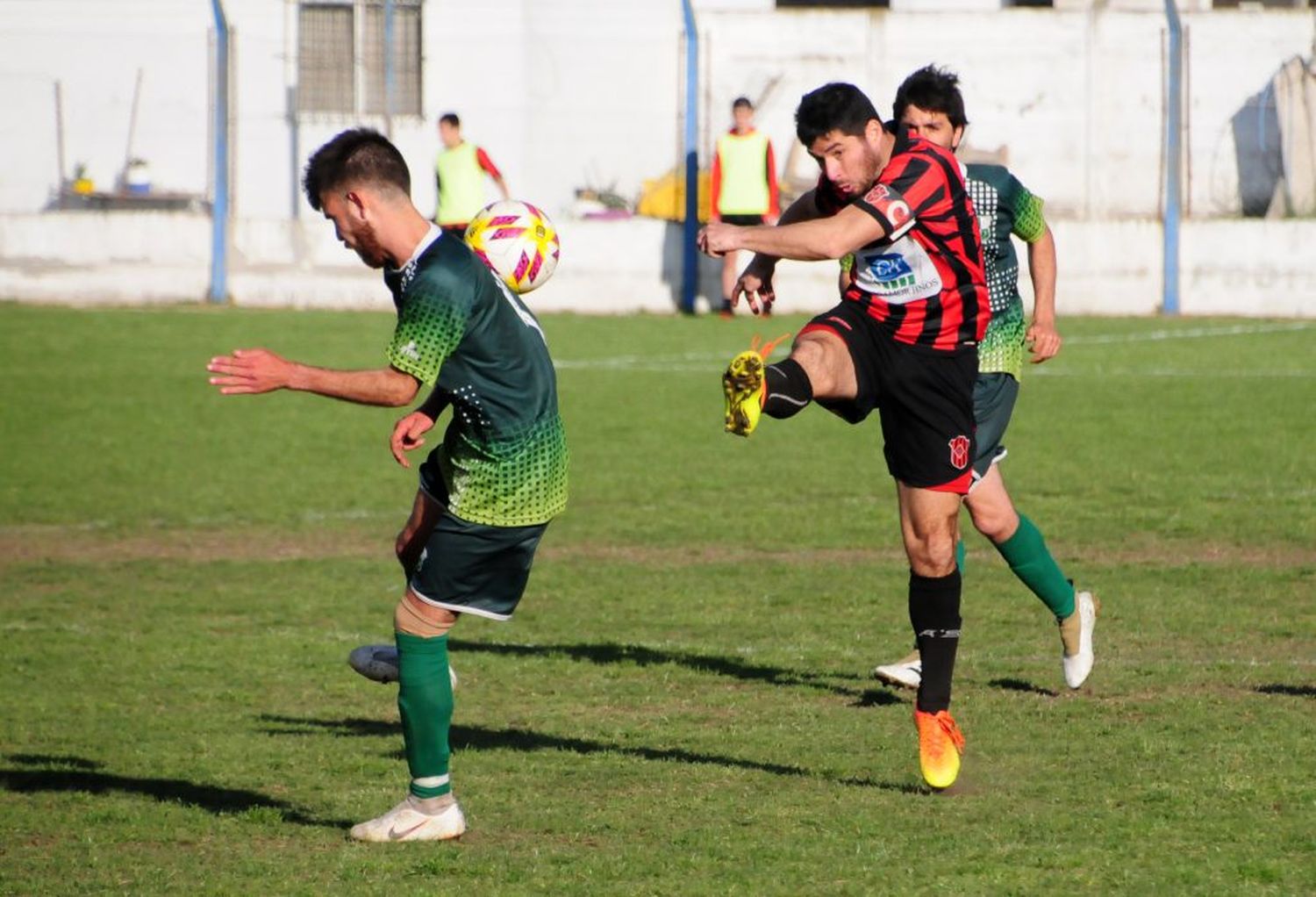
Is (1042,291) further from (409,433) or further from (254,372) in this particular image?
(254,372)

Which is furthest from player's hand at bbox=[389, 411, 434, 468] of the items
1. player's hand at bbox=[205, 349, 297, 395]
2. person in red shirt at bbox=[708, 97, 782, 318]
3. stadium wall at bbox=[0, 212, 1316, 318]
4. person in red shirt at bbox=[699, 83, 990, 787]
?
stadium wall at bbox=[0, 212, 1316, 318]

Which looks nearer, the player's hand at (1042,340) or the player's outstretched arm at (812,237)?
the player's outstretched arm at (812,237)

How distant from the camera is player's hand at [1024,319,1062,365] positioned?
24.2 ft

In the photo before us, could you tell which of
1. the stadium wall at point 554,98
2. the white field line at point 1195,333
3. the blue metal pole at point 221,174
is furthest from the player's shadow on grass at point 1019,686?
the blue metal pole at point 221,174

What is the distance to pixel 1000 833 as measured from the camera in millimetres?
5242

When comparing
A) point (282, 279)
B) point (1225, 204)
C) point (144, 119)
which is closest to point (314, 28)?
point (144, 119)

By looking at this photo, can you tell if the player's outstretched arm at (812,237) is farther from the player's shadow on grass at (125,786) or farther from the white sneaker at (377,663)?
the player's shadow on grass at (125,786)

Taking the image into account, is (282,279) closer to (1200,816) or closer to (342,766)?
(342,766)

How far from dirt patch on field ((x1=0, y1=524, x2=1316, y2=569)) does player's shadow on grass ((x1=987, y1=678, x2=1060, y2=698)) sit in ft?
8.63

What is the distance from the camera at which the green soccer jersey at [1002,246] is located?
7.52 metres

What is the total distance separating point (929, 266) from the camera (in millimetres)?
6078

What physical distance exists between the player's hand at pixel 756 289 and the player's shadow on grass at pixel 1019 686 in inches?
66.4

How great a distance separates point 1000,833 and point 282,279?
19989 mm

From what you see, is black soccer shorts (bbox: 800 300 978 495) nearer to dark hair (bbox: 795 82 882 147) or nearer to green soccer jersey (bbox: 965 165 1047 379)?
dark hair (bbox: 795 82 882 147)
